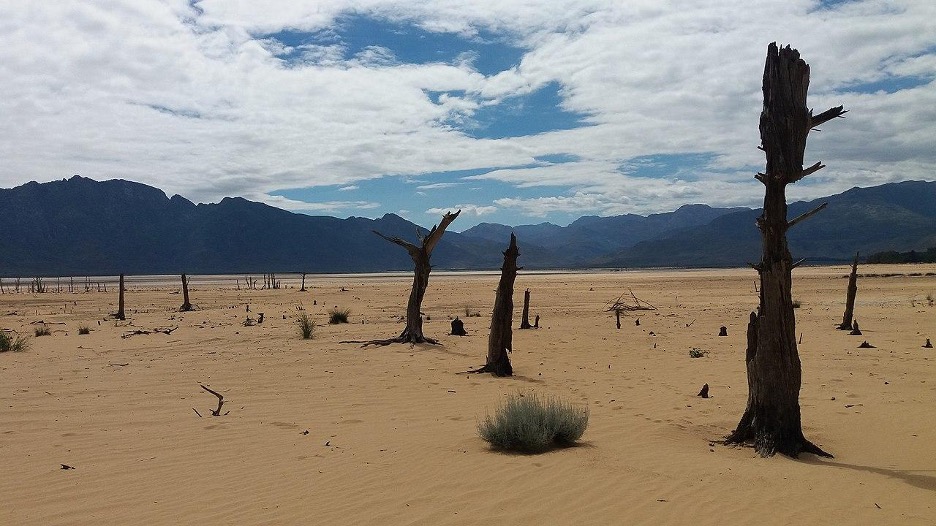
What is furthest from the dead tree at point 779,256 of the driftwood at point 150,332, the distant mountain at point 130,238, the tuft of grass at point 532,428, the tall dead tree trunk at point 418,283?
the distant mountain at point 130,238

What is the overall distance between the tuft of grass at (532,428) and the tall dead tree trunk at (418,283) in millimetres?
9253

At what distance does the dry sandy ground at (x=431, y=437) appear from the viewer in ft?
17.4

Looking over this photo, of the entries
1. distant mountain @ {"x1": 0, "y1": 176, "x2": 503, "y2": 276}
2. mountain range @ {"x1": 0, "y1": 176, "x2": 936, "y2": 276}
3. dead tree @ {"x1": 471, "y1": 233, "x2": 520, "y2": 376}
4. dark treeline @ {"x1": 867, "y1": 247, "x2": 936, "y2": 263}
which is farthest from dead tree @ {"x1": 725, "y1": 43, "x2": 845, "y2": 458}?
mountain range @ {"x1": 0, "y1": 176, "x2": 936, "y2": 276}

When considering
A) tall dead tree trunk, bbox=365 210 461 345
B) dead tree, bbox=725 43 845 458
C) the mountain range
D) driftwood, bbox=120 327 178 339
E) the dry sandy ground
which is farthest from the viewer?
the mountain range

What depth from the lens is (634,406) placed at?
949cm

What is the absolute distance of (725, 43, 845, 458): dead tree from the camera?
670cm

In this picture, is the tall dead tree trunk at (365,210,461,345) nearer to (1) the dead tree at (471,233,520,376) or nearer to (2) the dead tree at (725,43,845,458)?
(1) the dead tree at (471,233,520,376)

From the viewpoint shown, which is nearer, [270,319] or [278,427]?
[278,427]

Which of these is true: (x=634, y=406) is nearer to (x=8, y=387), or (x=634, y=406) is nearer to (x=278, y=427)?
(x=278, y=427)

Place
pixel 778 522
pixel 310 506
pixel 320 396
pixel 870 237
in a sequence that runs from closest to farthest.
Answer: pixel 778 522, pixel 310 506, pixel 320 396, pixel 870 237

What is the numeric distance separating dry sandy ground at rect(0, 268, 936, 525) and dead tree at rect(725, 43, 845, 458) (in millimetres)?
374

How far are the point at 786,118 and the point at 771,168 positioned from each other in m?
0.50

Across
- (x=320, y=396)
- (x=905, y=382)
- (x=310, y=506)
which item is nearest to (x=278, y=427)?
(x=320, y=396)

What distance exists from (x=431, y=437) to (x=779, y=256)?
4.18 metres
